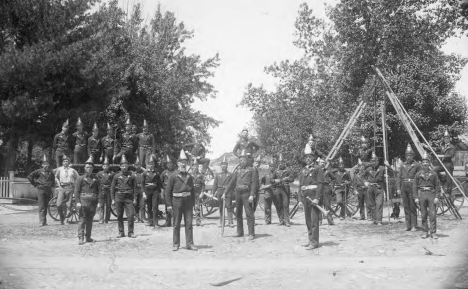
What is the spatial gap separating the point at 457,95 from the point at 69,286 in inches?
1029

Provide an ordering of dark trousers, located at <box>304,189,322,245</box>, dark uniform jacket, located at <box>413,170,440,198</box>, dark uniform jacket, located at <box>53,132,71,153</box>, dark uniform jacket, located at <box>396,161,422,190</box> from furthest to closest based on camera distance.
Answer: dark uniform jacket, located at <box>53,132,71,153</box> < dark uniform jacket, located at <box>396,161,422,190</box> < dark uniform jacket, located at <box>413,170,440,198</box> < dark trousers, located at <box>304,189,322,245</box>

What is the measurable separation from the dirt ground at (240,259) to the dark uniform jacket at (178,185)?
49.5 inches

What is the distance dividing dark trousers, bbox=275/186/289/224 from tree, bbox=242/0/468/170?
30.0ft

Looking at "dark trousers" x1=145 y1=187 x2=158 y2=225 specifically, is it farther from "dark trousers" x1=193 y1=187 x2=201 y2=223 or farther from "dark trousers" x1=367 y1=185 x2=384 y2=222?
"dark trousers" x1=367 y1=185 x2=384 y2=222

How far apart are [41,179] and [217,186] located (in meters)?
5.67

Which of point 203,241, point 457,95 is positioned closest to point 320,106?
point 457,95

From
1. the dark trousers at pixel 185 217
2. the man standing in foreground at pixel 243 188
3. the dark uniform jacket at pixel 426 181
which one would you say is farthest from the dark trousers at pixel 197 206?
the dark uniform jacket at pixel 426 181

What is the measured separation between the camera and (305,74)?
3173 cm

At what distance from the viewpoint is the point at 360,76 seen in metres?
27.1

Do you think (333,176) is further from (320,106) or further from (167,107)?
(167,107)

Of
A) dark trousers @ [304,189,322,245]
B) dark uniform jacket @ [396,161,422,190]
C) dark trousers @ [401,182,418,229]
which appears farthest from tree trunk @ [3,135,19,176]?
dark trousers @ [401,182,418,229]

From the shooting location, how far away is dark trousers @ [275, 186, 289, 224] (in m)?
16.8

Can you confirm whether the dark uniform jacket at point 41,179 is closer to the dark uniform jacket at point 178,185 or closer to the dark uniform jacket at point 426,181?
the dark uniform jacket at point 178,185

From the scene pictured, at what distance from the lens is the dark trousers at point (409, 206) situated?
14.8m
